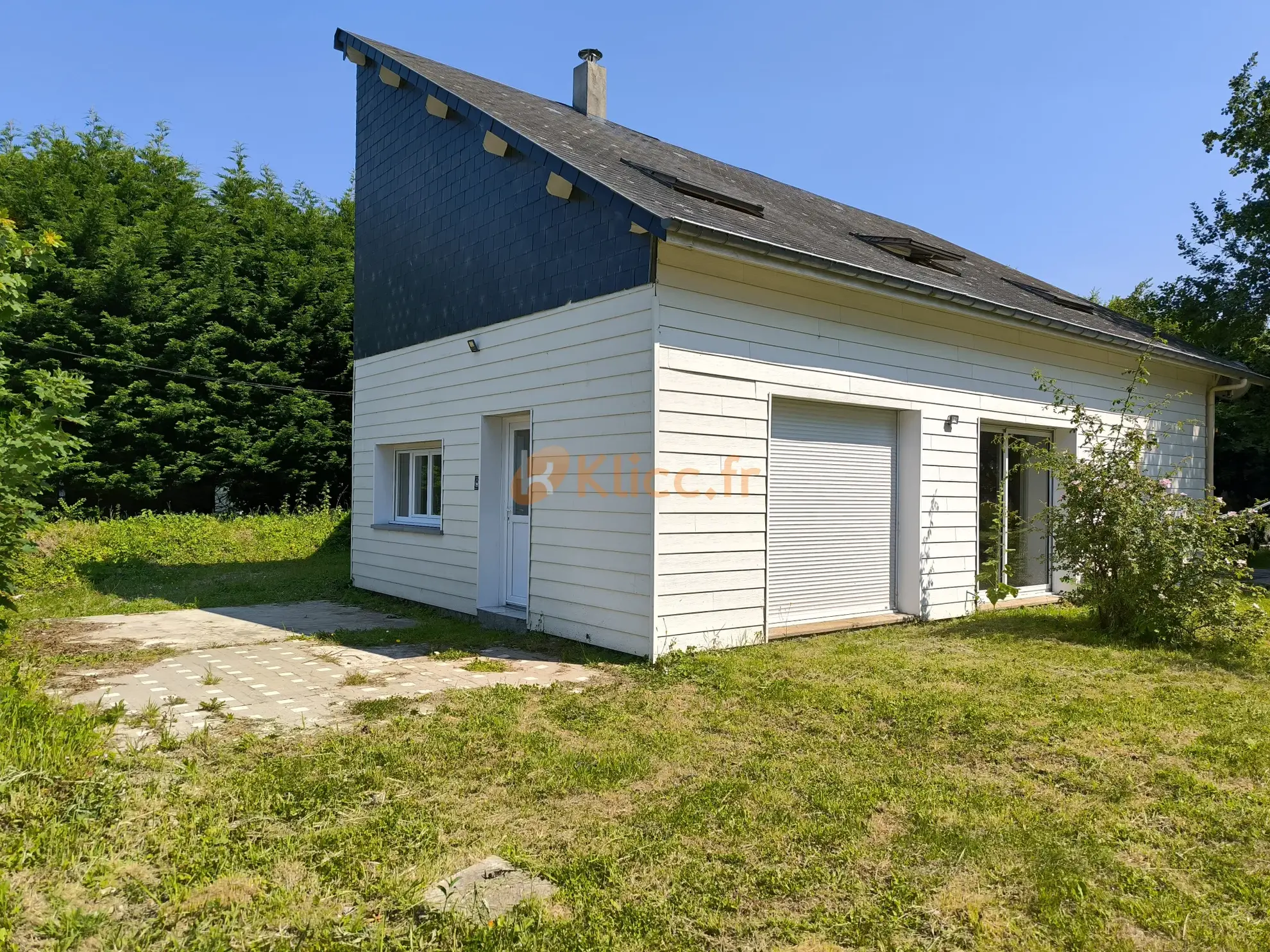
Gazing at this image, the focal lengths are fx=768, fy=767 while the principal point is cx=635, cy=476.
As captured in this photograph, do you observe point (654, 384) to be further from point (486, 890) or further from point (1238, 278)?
point (1238, 278)

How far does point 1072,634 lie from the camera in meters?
7.50

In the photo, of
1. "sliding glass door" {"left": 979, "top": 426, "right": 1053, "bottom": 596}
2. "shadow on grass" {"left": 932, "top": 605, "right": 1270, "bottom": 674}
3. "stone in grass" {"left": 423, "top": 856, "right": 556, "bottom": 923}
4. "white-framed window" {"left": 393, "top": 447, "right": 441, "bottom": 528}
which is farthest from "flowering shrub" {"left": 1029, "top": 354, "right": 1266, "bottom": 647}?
"white-framed window" {"left": 393, "top": 447, "right": 441, "bottom": 528}

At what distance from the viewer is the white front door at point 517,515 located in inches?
328

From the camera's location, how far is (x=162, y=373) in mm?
17391

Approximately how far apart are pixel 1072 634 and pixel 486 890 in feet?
22.3

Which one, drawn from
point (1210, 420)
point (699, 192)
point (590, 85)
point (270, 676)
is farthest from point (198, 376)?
point (1210, 420)

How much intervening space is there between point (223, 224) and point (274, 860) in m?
22.2

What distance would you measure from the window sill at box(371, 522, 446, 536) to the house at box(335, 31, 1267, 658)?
6 centimetres

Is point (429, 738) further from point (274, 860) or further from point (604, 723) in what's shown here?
point (274, 860)

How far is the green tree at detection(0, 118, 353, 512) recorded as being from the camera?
55.4ft

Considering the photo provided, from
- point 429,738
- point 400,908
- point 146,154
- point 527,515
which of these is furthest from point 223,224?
point 400,908

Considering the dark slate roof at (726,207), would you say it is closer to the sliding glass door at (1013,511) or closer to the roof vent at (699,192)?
the roof vent at (699,192)

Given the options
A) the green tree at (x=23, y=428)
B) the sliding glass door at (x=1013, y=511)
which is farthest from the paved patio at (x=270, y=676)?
the sliding glass door at (x=1013, y=511)

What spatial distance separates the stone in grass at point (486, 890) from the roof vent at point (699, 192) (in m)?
6.50
